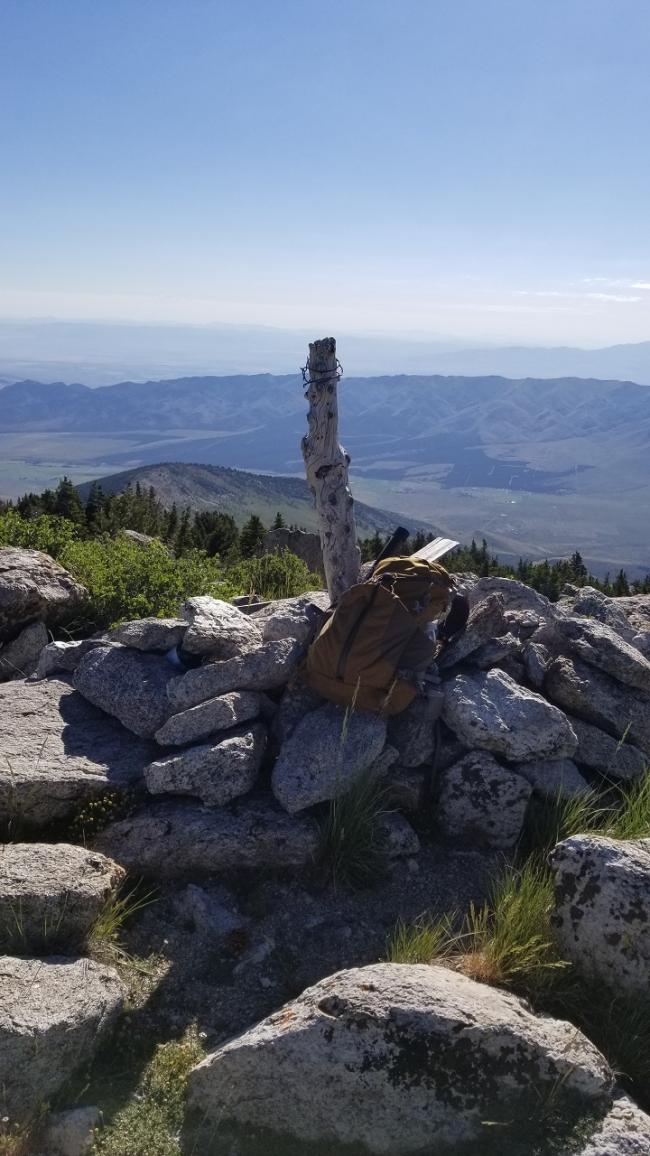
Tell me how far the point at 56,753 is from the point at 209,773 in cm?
164

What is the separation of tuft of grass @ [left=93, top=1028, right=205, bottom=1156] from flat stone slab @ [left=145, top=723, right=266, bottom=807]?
6.98ft

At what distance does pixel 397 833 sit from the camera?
23.6 feet

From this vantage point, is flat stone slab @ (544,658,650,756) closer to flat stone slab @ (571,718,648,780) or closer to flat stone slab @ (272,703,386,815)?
flat stone slab @ (571,718,648,780)

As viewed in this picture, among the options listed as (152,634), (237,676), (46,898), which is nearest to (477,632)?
(237,676)

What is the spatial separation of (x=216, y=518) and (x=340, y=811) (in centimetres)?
2883

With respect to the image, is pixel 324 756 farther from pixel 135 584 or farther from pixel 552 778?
pixel 135 584

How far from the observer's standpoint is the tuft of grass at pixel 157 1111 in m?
4.64

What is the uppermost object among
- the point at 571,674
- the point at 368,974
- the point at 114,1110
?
the point at 571,674

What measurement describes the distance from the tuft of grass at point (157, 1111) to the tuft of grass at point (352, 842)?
1.96 meters

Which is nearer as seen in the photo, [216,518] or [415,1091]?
[415,1091]

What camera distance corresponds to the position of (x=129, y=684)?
817cm

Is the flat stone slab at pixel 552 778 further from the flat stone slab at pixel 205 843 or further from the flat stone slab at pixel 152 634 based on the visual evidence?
the flat stone slab at pixel 152 634

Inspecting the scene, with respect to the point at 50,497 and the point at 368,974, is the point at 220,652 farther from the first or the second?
the point at 50,497

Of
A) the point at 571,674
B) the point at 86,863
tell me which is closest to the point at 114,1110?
the point at 86,863
